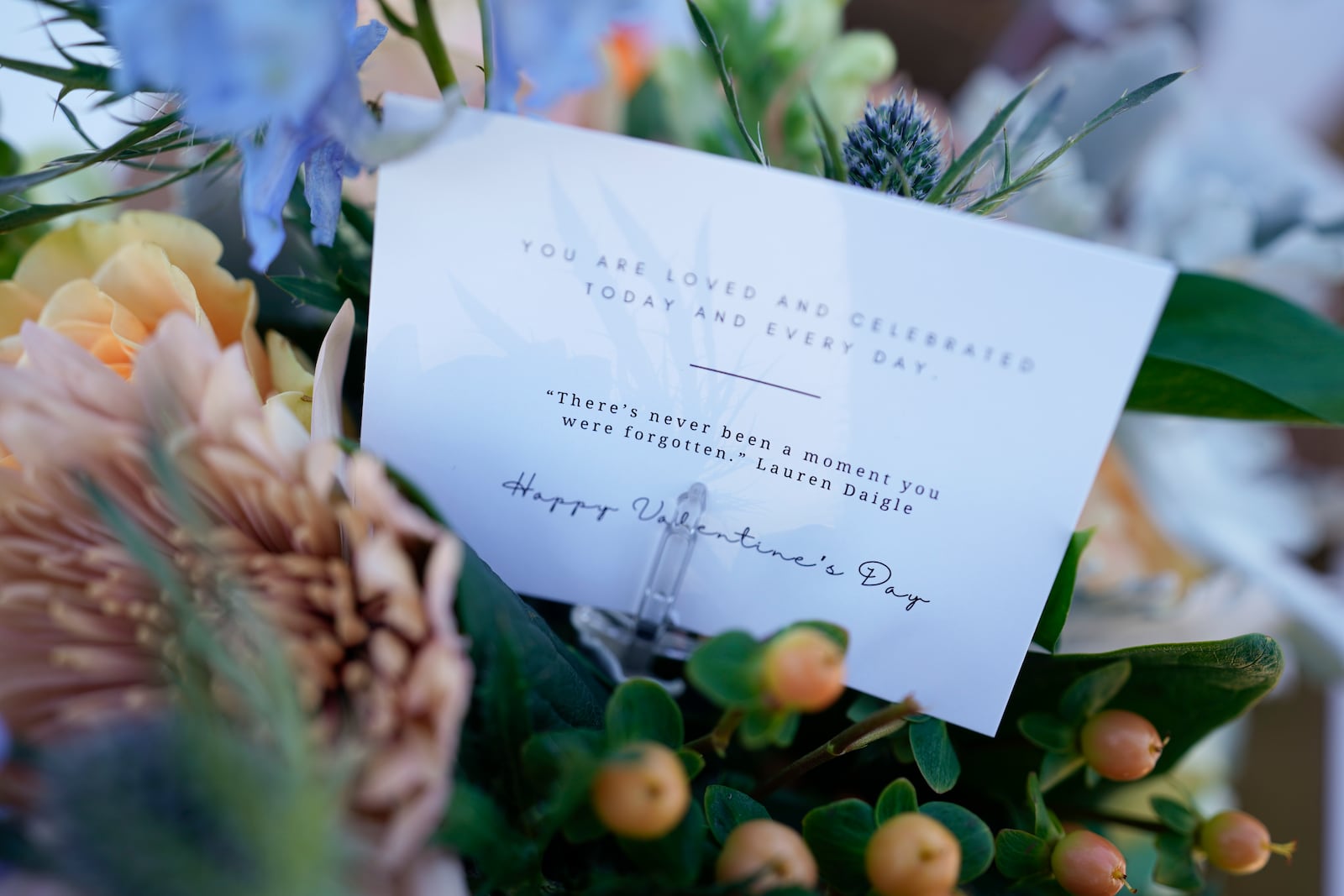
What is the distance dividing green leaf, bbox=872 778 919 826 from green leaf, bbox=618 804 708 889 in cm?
5

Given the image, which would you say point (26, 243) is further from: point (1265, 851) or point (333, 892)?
point (1265, 851)

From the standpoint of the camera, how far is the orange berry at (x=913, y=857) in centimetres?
19

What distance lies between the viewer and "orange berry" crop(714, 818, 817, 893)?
7.4 inches

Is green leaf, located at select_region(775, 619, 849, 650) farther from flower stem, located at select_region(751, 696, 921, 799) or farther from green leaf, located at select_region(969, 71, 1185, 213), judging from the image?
green leaf, located at select_region(969, 71, 1185, 213)

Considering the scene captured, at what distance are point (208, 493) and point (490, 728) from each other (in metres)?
0.09

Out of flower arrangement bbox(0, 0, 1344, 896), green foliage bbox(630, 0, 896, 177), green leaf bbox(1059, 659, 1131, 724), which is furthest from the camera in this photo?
green foliage bbox(630, 0, 896, 177)

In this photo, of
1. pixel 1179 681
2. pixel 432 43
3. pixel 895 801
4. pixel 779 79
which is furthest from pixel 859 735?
pixel 779 79

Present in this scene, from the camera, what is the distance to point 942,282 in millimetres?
220

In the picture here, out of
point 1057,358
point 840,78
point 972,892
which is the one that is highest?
point 840,78

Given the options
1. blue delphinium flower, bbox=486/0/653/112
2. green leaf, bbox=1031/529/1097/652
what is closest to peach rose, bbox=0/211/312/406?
blue delphinium flower, bbox=486/0/653/112

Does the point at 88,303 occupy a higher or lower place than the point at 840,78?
lower

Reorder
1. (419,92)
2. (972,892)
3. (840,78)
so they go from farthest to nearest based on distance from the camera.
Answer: (840,78) → (419,92) → (972,892)

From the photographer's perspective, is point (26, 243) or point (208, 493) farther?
point (26, 243)

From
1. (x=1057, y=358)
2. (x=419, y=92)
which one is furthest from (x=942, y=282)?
(x=419, y=92)
